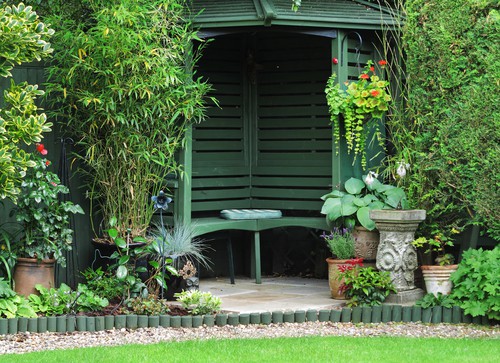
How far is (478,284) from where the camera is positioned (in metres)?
7.56

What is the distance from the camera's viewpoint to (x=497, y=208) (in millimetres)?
7730

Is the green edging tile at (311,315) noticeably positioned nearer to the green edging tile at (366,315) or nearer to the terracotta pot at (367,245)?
the green edging tile at (366,315)

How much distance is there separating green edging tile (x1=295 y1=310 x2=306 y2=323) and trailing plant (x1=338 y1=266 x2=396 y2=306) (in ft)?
1.52

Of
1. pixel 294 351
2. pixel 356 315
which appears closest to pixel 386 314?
pixel 356 315

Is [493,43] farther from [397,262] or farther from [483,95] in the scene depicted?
[397,262]

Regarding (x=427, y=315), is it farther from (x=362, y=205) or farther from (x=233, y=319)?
(x=233, y=319)

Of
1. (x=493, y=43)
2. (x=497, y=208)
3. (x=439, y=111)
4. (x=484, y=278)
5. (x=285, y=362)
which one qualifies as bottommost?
(x=285, y=362)

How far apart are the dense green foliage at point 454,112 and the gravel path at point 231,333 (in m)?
1.06

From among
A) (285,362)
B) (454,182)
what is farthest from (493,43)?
(285,362)

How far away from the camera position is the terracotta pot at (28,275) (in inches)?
301

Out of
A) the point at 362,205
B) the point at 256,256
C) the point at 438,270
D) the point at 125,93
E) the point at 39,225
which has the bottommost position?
the point at 438,270

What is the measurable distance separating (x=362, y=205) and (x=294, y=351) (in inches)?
102

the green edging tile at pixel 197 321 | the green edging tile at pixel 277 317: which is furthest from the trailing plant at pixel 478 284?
the green edging tile at pixel 197 321

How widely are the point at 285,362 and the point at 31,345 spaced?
1895 millimetres
